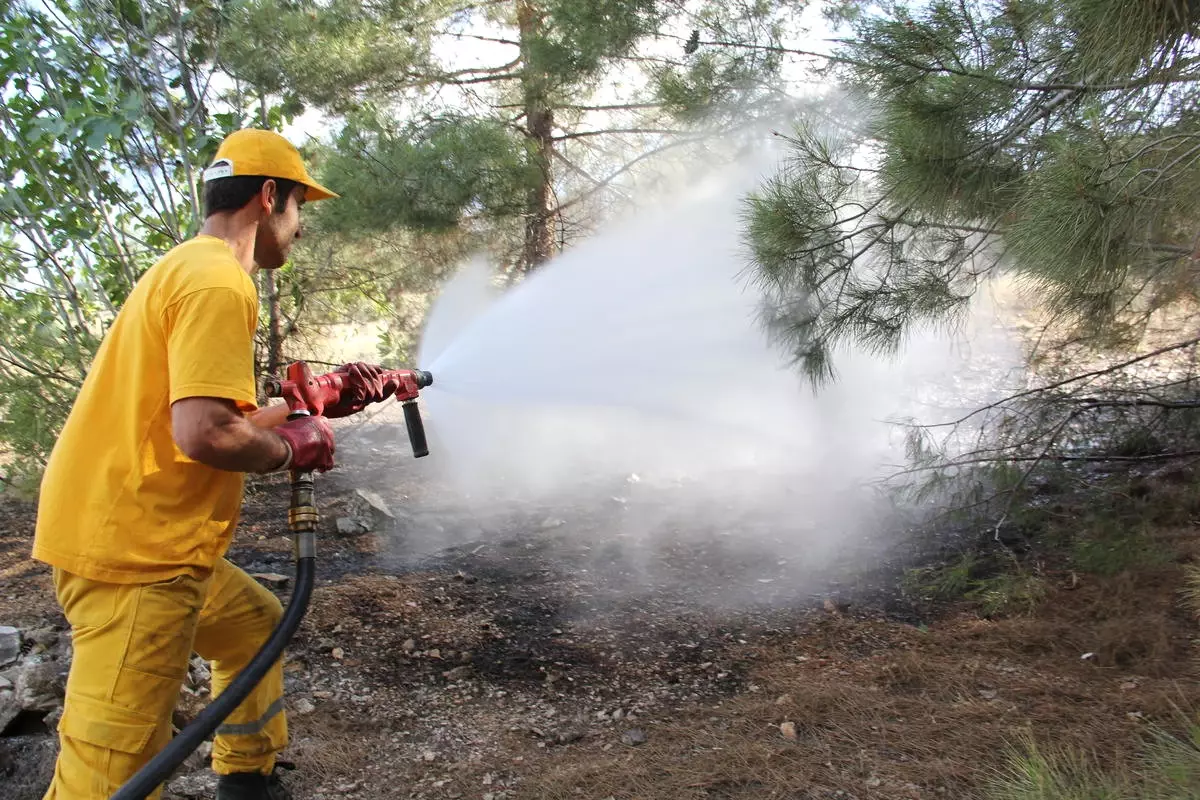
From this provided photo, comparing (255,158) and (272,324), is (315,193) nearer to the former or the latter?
(255,158)

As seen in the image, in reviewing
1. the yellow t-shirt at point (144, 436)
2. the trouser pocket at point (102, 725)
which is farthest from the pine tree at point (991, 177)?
the trouser pocket at point (102, 725)

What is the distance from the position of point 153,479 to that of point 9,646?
5.67ft

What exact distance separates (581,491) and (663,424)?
119 centimetres

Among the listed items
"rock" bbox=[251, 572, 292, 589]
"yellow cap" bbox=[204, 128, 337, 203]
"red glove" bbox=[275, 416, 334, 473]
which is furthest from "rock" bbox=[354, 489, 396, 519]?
"yellow cap" bbox=[204, 128, 337, 203]

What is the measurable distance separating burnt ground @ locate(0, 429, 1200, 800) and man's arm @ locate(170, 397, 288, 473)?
4.04ft

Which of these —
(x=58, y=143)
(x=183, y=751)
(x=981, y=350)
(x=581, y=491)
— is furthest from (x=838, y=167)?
(x=981, y=350)

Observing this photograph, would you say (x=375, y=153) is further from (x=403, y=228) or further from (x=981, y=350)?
(x=981, y=350)

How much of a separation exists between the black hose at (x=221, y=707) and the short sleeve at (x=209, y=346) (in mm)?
506

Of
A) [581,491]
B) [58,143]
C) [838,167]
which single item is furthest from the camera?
[581,491]

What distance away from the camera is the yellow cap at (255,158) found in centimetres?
203

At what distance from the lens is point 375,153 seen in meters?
5.83

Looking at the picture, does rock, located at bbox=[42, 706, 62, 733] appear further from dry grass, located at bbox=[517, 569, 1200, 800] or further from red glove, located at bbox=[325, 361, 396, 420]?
dry grass, located at bbox=[517, 569, 1200, 800]

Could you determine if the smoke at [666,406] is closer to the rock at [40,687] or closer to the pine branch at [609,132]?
the pine branch at [609,132]

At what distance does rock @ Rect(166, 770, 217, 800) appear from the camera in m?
2.44
